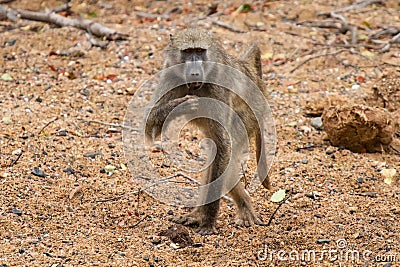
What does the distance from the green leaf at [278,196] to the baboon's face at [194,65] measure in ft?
3.70

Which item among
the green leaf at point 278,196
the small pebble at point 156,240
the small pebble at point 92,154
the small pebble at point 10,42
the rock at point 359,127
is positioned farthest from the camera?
the small pebble at point 10,42

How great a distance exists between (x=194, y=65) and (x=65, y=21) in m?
4.19

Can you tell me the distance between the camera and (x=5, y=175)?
4812 millimetres

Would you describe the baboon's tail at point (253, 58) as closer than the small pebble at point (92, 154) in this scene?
Yes

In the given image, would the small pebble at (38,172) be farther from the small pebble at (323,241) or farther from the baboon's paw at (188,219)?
the small pebble at (323,241)

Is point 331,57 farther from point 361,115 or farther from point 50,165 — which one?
point 50,165

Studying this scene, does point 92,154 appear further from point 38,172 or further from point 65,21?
point 65,21

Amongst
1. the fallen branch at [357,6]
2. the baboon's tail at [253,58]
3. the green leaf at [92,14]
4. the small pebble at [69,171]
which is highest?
the baboon's tail at [253,58]

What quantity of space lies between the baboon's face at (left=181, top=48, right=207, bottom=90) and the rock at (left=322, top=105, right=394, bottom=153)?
5.35 feet

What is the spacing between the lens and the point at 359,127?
5.50 m

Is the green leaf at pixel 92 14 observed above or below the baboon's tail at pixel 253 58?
below

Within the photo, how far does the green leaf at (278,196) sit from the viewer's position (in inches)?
193

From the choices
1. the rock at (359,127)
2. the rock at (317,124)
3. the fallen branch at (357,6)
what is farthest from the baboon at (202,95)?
the fallen branch at (357,6)

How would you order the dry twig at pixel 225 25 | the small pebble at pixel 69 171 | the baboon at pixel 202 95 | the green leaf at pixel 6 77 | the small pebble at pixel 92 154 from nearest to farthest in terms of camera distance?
the baboon at pixel 202 95 → the small pebble at pixel 69 171 → the small pebble at pixel 92 154 → the green leaf at pixel 6 77 → the dry twig at pixel 225 25
